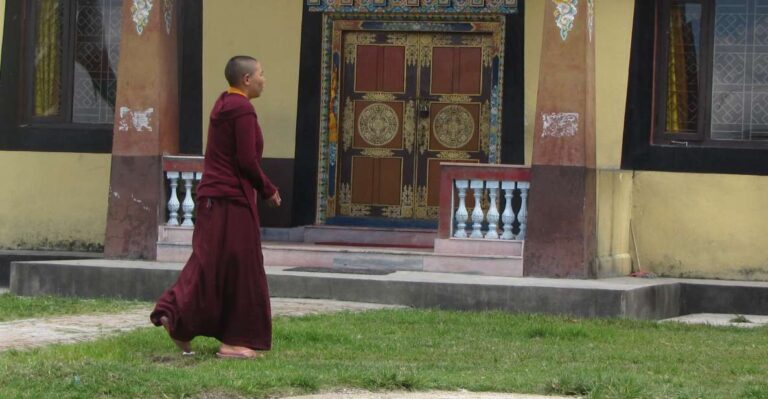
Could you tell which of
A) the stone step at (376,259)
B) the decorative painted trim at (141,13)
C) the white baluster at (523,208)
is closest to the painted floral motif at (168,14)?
the decorative painted trim at (141,13)

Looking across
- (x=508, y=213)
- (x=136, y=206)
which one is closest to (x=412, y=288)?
(x=508, y=213)

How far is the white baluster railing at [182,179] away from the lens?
14289mm

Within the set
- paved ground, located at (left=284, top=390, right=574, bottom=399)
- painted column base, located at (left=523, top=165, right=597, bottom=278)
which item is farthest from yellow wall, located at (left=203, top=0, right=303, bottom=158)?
paved ground, located at (left=284, top=390, right=574, bottom=399)

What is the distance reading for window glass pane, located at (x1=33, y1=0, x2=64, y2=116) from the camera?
53.0ft

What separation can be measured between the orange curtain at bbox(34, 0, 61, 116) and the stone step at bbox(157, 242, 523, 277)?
288 cm

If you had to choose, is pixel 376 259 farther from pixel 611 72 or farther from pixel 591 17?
pixel 611 72

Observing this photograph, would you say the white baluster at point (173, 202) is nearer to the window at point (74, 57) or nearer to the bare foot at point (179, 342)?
the window at point (74, 57)

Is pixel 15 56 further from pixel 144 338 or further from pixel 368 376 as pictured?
pixel 368 376

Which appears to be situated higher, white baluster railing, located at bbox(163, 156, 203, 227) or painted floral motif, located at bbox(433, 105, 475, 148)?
painted floral motif, located at bbox(433, 105, 475, 148)

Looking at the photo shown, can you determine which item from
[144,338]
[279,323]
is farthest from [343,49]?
[144,338]

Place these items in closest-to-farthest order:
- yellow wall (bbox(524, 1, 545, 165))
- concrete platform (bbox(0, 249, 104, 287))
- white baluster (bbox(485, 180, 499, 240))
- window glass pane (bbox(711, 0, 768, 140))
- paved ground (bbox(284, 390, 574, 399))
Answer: paved ground (bbox(284, 390, 574, 399)) < white baluster (bbox(485, 180, 499, 240)) < window glass pane (bbox(711, 0, 768, 140)) < yellow wall (bbox(524, 1, 545, 165)) < concrete platform (bbox(0, 249, 104, 287))

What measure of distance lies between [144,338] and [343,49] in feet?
21.2

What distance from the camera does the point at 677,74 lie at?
15.0 m

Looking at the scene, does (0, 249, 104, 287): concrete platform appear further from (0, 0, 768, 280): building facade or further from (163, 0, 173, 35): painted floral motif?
(163, 0, 173, 35): painted floral motif
